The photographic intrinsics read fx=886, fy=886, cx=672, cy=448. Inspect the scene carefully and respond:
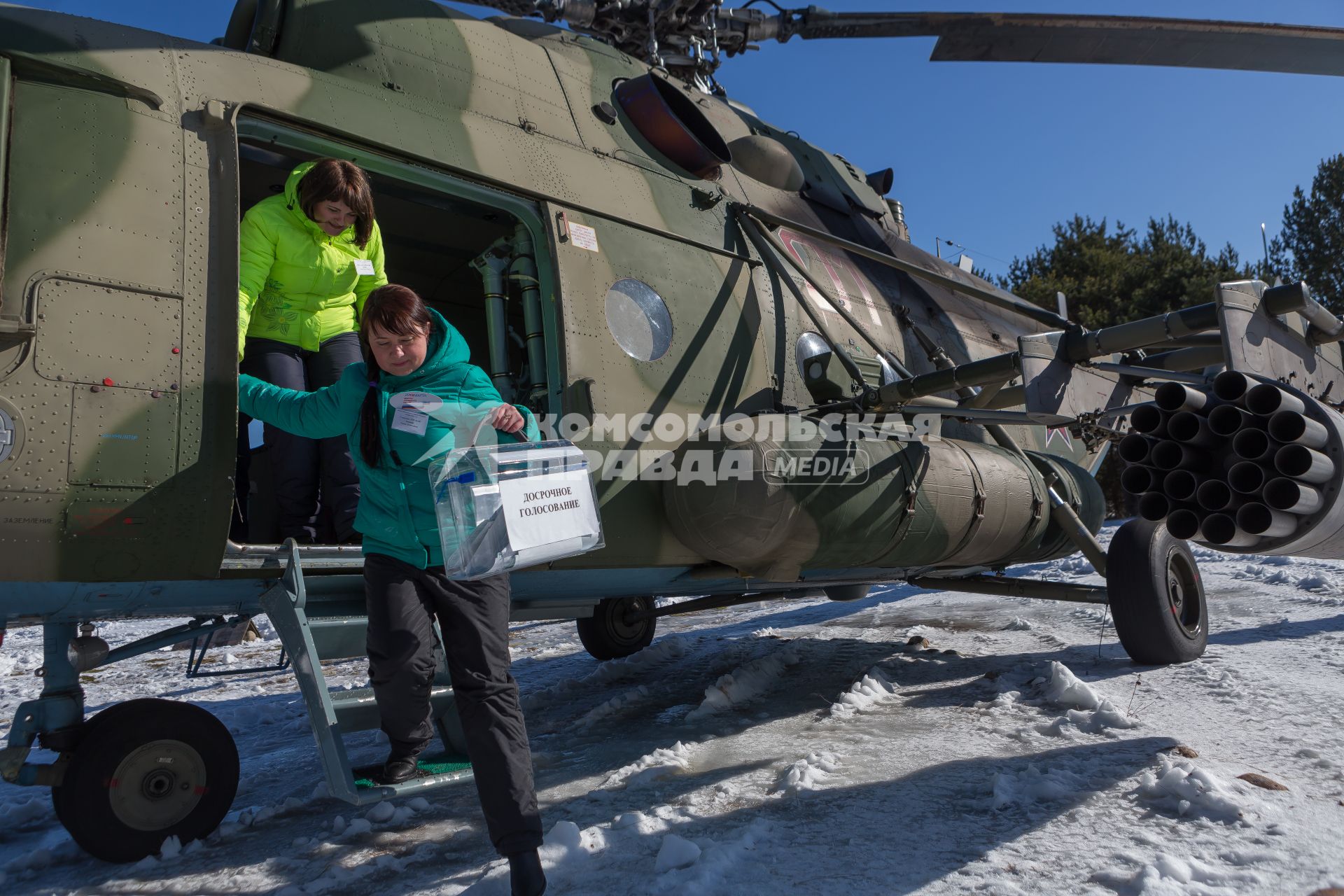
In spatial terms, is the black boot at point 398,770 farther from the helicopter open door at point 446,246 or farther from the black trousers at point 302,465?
the helicopter open door at point 446,246

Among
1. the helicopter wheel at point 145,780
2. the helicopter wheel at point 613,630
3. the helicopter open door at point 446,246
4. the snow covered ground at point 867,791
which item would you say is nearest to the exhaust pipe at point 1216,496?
the snow covered ground at point 867,791

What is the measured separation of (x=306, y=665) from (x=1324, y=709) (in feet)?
13.1

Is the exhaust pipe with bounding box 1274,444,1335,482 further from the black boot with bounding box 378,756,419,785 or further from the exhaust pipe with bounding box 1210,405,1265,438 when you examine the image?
the black boot with bounding box 378,756,419,785

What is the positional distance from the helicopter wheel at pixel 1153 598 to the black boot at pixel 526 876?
384 cm

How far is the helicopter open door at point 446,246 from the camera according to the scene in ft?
11.8

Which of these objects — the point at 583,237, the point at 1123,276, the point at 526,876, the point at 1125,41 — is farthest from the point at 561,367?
the point at 1123,276

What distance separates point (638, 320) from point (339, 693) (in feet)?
7.19

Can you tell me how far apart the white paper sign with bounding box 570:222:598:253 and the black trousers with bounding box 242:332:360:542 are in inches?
48.4

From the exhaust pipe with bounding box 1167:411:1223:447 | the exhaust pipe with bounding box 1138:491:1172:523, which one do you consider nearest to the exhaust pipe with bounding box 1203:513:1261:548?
the exhaust pipe with bounding box 1138:491:1172:523

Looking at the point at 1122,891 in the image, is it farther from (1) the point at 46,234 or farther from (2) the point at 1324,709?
(1) the point at 46,234

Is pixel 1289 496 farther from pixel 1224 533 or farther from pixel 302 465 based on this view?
pixel 302 465

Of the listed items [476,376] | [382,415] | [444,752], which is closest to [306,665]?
[444,752]

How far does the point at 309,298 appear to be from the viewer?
135 inches

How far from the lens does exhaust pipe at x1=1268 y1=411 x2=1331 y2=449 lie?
239 cm
